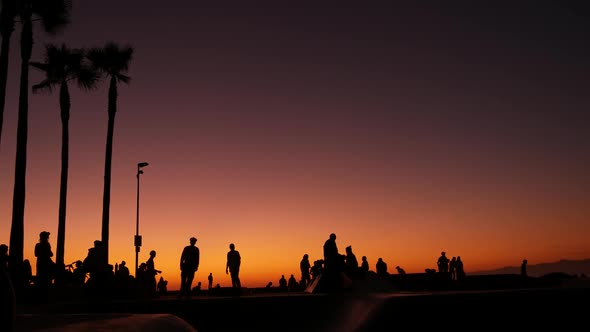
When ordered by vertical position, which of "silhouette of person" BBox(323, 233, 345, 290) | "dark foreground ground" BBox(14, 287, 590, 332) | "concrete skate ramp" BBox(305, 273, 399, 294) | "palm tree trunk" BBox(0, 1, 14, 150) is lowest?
"dark foreground ground" BBox(14, 287, 590, 332)

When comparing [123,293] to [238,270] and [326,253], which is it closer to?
[238,270]

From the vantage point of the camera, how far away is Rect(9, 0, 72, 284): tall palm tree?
75.6 feet

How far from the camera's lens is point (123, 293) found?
714 inches

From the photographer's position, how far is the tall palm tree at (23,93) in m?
23.0

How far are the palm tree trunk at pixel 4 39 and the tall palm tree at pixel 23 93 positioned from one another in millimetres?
652

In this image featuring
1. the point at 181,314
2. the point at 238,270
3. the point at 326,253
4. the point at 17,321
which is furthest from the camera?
the point at 238,270

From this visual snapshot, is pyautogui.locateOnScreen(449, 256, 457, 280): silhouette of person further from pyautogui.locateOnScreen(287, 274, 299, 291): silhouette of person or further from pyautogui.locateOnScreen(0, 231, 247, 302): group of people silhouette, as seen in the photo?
pyautogui.locateOnScreen(0, 231, 247, 302): group of people silhouette

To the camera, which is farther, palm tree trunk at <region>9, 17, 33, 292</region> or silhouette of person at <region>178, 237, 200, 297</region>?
palm tree trunk at <region>9, 17, 33, 292</region>

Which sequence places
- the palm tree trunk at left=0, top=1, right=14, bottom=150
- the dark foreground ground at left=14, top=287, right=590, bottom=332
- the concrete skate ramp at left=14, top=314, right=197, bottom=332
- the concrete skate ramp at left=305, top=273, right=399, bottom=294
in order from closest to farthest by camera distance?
the concrete skate ramp at left=14, top=314, right=197, bottom=332
the dark foreground ground at left=14, top=287, right=590, bottom=332
the concrete skate ramp at left=305, top=273, right=399, bottom=294
the palm tree trunk at left=0, top=1, right=14, bottom=150

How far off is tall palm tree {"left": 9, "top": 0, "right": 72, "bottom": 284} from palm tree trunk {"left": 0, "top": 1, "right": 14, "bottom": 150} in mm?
652

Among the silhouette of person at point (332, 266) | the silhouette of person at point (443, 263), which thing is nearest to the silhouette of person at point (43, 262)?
the silhouette of person at point (332, 266)

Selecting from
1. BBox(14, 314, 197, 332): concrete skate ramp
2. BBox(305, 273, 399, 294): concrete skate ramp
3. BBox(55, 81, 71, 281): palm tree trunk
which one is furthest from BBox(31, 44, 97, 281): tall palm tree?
BBox(14, 314, 197, 332): concrete skate ramp

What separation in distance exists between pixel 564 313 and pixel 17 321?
6799mm

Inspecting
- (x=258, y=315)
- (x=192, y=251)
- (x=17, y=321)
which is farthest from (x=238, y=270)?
(x=17, y=321)
